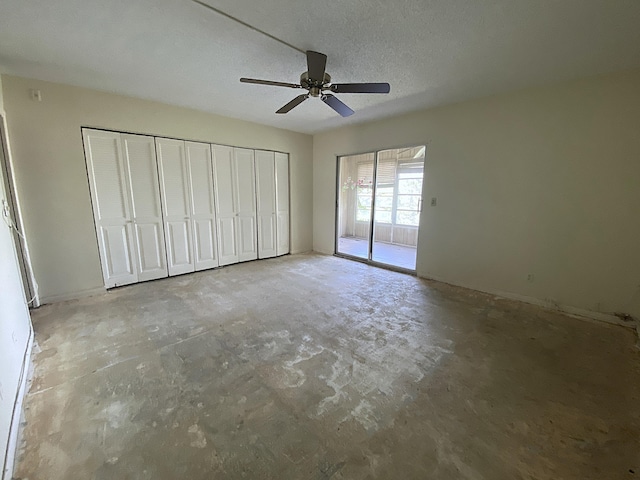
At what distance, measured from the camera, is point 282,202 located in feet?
17.6

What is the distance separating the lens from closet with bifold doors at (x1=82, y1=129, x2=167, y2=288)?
3359mm

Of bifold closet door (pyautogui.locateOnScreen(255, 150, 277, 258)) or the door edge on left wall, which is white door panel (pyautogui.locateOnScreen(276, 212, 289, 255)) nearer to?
bifold closet door (pyautogui.locateOnScreen(255, 150, 277, 258))

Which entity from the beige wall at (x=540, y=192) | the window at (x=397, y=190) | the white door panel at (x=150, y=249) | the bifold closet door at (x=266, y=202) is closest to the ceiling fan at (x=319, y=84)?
the beige wall at (x=540, y=192)

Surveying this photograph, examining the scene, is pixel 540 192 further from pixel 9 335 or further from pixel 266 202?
pixel 9 335

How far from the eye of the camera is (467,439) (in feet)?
4.74

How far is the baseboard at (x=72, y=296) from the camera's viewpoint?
314 centimetres

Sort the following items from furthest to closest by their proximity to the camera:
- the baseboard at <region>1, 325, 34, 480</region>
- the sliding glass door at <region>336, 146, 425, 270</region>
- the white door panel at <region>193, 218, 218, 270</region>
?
the sliding glass door at <region>336, 146, 425, 270</region>
the white door panel at <region>193, 218, 218, 270</region>
the baseboard at <region>1, 325, 34, 480</region>

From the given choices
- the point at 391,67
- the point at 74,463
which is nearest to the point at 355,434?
the point at 74,463

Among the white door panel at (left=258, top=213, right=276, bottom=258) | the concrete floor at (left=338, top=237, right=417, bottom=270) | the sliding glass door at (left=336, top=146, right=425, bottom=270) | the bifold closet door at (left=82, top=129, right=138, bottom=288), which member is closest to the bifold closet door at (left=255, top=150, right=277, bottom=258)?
the white door panel at (left=258, top=213, right=276, bottom=258)

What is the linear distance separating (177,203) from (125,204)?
25.7 inches

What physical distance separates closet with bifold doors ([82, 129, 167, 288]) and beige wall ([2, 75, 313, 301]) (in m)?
0.10

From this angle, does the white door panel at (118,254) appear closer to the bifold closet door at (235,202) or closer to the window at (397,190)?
the bifold closet door at (235,202)

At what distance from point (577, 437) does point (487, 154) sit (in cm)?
305

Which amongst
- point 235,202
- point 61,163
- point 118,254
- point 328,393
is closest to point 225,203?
point 235,202
